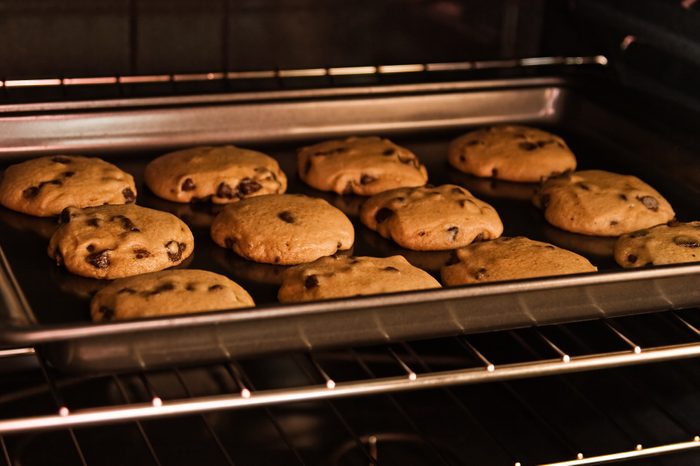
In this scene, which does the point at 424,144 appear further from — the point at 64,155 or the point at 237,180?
the point at 64,155

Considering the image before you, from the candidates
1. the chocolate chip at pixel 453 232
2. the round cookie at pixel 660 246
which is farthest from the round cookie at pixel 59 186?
the round cookie at pixel 660 246

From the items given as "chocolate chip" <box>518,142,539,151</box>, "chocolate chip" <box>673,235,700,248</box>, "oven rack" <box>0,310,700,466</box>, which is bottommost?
"oven rack" <box>0,310,700,466</box>

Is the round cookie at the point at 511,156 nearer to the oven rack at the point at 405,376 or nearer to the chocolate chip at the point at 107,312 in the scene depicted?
the oven rack at the point at 405,376

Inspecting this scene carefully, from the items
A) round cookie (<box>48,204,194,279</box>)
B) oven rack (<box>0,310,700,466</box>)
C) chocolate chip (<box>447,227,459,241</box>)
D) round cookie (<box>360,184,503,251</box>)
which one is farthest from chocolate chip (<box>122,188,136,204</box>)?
chocolate chip (<box>447,227,459,241</box>)

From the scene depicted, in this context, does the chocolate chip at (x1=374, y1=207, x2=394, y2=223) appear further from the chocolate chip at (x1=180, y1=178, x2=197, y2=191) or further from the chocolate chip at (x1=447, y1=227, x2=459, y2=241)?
the chocolate chip at (x1=180, y1=178, x2=197, y2=191)

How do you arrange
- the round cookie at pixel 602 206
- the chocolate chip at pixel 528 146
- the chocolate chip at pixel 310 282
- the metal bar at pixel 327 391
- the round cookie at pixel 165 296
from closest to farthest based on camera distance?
the metal bar at pixel 327 391
the round cookie at pixel 165 296
the chocolate chip at pixel 310 282
the round cookie at pixel 602 206
the chocolate chip at pixel 528 146

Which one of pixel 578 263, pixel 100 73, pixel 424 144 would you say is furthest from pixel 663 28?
pixel 100 73
